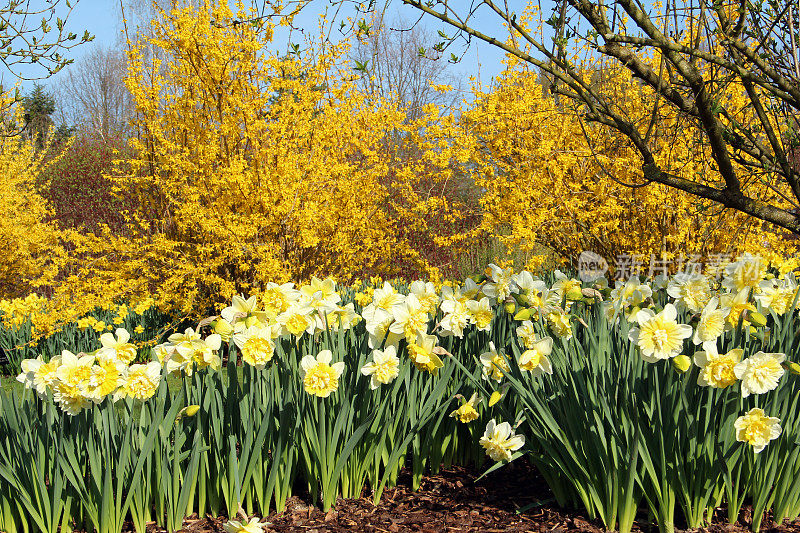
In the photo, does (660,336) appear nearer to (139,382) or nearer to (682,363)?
(682,363)

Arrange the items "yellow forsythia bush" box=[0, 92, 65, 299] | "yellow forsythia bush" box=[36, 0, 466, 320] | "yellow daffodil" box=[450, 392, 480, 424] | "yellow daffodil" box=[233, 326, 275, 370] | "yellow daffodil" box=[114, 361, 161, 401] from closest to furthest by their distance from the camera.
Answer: "yellow daffodil" box=[114, 361, 161, 401] < "yellow daffodil" box=[233, 326, 275, 370] < "yellow daffodil" box=[450, 392, 480, 424] < "yellow forsythia bush" box=[36, 0, 466, 320] < "yellow forsythia bush" box=[0, 92, 65, 299]

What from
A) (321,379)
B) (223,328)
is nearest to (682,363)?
(321,379)

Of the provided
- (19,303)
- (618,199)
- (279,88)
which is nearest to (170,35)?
(279,88)

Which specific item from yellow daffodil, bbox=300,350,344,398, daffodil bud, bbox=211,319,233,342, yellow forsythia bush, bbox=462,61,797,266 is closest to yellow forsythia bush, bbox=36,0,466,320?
yellow forsythia bush, bbox=462,61,797,266

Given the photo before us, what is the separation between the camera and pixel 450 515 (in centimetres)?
217

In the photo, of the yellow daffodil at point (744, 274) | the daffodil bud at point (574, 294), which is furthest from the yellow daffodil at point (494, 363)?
the yellow daffodil at point (744, 274)

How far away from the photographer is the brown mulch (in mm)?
2047

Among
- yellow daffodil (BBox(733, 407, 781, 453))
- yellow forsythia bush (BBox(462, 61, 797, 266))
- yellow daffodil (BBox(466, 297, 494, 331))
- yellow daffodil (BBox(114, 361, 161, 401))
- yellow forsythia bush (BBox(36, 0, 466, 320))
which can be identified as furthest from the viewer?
yellow forsythia bush (BBox(462, 61, 797, 266))

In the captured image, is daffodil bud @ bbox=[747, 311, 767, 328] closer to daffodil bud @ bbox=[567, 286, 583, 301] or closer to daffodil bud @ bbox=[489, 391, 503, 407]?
daffodil bud @ bbox=[567, 286, 583, 301]

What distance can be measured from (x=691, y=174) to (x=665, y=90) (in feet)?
10.0

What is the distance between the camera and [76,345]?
5.37 meters

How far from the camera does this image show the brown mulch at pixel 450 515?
205 cm

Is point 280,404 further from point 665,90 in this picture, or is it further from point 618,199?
point 618,199

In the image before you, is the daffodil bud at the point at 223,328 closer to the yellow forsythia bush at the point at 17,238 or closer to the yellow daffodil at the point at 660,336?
the yellow daffodil at the point at 660,336
